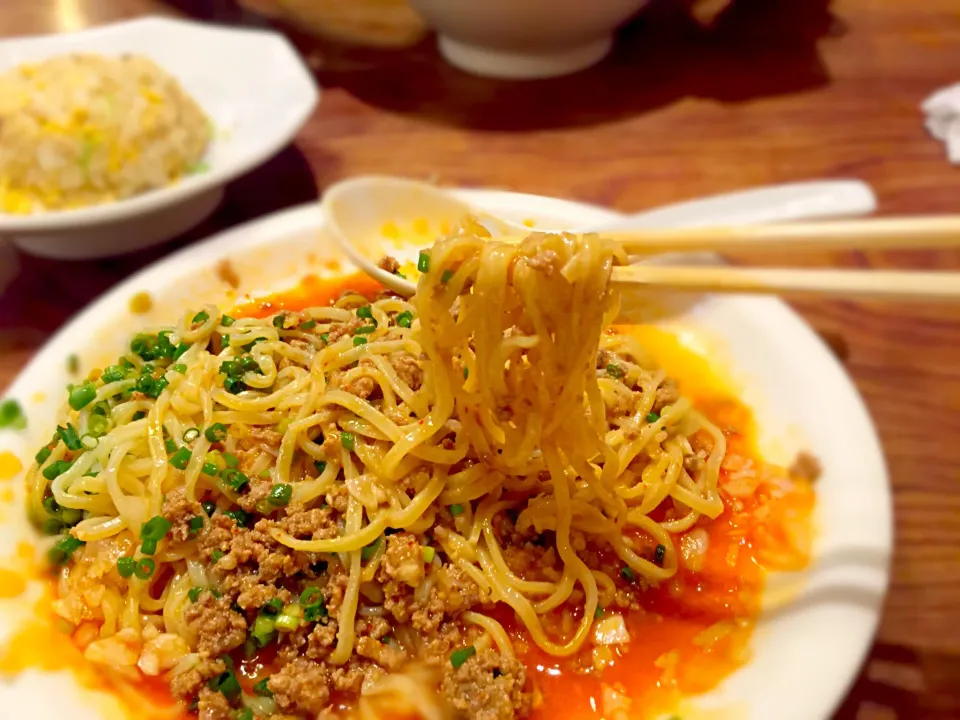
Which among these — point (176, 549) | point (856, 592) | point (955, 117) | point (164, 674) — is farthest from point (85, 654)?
point (955, 117)

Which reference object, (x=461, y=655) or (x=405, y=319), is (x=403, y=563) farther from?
(x=405, y=319)

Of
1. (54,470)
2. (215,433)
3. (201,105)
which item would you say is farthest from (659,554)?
(201,105)

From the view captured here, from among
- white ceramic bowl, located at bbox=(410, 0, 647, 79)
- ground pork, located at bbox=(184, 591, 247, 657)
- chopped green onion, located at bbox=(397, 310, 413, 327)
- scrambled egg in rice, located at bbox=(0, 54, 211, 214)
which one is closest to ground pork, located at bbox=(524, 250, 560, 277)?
chopped green onion, located at bbox=(397, 310, 413, 327)

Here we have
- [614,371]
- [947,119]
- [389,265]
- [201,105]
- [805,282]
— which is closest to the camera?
[805,282]

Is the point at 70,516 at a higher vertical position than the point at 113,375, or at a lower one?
lower

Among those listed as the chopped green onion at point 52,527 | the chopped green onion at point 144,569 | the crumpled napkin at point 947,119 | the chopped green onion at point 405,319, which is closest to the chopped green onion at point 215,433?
the chopped green onion at point 144,569

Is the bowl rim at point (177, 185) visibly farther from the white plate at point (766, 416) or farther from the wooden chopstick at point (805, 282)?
the wooden chopstick at point (805, 282)
